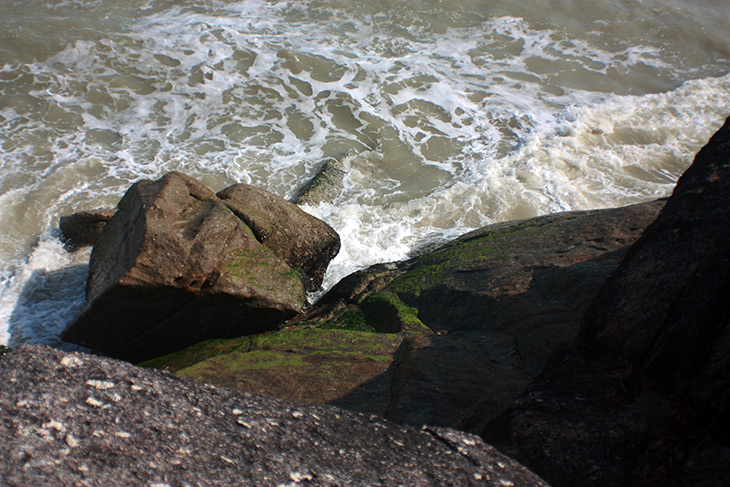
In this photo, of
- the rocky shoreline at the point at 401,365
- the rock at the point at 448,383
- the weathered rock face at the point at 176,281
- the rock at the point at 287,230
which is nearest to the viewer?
the rocky shoreline at the point at 401,365

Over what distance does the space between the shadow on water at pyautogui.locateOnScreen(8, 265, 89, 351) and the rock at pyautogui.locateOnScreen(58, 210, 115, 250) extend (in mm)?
445

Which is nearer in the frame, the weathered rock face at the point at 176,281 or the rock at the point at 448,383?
the rock at the point at 448,383

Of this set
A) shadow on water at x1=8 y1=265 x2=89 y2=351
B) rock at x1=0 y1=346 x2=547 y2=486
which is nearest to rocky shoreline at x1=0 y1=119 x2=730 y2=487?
rock at x1=0 y1=346 x2=547 y2=486

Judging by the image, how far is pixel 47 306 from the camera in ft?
23.1

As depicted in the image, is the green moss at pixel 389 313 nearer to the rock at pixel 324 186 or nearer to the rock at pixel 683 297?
the rock at pixel 683 297

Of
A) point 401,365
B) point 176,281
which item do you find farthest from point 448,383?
point 176,281

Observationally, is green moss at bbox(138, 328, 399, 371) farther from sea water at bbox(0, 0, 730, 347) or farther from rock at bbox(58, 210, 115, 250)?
rock at bbox(58, 210, 115, 250)

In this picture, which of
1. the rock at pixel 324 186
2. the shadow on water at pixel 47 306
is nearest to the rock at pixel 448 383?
the shadow on water at pixel 47 306

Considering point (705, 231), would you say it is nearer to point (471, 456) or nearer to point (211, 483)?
point (471, 456)

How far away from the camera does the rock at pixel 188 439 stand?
246 cm

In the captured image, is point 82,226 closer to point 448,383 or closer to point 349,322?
point 349,322

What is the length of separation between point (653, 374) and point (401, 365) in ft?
6.76

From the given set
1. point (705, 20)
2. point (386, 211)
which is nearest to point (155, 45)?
point (386, 211)

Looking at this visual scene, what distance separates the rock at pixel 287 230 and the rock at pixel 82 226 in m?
1.92
